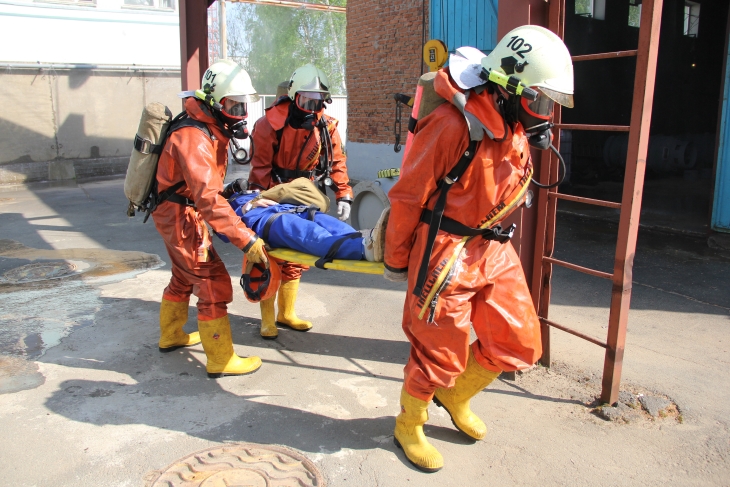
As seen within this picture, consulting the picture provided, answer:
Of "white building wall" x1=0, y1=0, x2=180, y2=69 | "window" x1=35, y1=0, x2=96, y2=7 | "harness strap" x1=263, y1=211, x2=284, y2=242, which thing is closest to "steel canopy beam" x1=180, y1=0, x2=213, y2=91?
"harness strap" x1=263, y1=211, x2=284, y2=242

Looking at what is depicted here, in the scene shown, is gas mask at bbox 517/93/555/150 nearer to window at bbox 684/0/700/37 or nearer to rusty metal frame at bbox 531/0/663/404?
rusty metal frame at bbox 531/0/663/404

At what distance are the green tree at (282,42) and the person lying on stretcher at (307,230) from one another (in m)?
34.0

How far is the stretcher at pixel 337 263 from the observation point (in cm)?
346

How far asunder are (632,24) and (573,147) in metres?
4.26

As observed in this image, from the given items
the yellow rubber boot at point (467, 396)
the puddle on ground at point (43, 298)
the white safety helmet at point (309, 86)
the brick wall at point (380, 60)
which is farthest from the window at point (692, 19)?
the yellow rubber boot at point (467, 396)

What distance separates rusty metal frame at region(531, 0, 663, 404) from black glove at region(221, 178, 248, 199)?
2099 mm

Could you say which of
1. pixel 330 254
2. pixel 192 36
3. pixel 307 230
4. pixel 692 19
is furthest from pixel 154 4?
pixel 692 19

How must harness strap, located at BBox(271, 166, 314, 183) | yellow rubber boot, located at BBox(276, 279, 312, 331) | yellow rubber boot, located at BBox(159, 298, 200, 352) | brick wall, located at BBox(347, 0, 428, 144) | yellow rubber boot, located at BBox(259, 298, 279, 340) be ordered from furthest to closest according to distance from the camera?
brick wall, located at BBox(347, 0, 428, 144) → harness strap, located at BBox(271, 166, 314, 183) → yellow rubber boot, located at BBox(276, 279, 312, 331) → yellow rubber boot, located at BBox(259, 298, 279, 340) → yellow rubber boot, located at BBox(159, 298, 200, 352)

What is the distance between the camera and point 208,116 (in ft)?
12.8

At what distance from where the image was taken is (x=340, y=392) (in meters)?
3.84

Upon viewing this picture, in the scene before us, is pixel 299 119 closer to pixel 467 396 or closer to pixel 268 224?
pixel 268 224

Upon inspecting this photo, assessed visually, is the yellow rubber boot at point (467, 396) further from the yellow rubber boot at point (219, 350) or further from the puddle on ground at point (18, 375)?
the puddle on ground at point (18, 375)

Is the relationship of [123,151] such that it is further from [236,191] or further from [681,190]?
[681,190]

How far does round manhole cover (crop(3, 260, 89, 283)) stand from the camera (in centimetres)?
615
